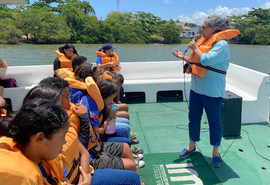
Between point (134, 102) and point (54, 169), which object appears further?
point (134, 102)

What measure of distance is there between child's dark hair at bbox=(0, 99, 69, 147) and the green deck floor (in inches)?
51.3

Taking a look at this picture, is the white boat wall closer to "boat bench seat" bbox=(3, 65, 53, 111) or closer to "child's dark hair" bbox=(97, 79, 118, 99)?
"boat bench seat" bbox=(3, 65, 53, 111)

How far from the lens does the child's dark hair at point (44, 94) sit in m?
1.26

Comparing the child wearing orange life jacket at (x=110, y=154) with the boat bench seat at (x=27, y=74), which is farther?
the boat bench seat at (x=27, y=74)

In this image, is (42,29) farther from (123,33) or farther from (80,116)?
(80,116)

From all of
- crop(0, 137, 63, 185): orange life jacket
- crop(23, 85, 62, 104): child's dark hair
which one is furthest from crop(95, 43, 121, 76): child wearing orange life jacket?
crop(0, 137, 63, 185): orange life jacket

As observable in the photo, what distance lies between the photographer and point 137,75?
482 cm

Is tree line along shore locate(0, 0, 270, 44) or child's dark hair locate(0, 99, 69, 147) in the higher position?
tree line along shore locate(0, 0, 270, 44)

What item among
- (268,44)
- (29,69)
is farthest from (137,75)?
(268,44)

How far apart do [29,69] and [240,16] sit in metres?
43.4

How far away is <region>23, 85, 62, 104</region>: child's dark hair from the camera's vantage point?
126 cm

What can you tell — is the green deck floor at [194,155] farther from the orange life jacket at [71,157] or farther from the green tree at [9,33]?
the green tree at [9,33]

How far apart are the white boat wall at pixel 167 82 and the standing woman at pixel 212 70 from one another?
55 centimetres

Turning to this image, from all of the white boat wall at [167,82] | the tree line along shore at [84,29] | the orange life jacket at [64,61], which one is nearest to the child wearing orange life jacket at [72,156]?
the white boat wall at [167,82]
